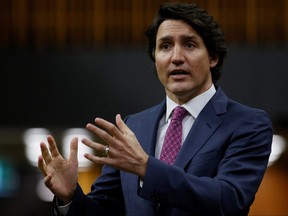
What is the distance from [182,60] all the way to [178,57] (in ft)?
0.06

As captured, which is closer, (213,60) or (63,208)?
(63,208)

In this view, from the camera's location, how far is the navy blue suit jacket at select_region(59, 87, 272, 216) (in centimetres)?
228

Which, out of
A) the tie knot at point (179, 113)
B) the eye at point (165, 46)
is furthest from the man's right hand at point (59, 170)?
the eye at point (165, 46)

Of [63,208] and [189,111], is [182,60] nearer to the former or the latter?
[189,111]

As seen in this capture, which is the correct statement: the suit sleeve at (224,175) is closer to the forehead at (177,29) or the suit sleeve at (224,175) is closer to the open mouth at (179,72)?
the open mouth at (179,72)

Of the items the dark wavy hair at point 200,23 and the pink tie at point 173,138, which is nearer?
the pink tie at point 173,138

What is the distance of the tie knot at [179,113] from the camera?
2.64 metres

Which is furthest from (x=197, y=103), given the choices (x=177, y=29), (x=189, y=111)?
(x=177, y=29)

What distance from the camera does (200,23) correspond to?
8.63 feet

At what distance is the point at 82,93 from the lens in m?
7.86

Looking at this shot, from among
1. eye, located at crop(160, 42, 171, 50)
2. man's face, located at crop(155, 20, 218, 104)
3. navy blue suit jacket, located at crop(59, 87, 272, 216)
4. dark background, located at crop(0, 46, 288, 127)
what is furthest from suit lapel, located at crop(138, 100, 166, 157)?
dark background, located at crop(0, 46, 288, 127)

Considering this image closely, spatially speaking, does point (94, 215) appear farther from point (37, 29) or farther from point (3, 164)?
point (3, 164)

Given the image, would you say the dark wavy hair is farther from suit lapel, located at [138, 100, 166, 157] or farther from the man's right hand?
the man's right hand

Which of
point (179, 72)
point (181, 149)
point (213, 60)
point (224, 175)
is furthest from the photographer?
point (213, 60)
